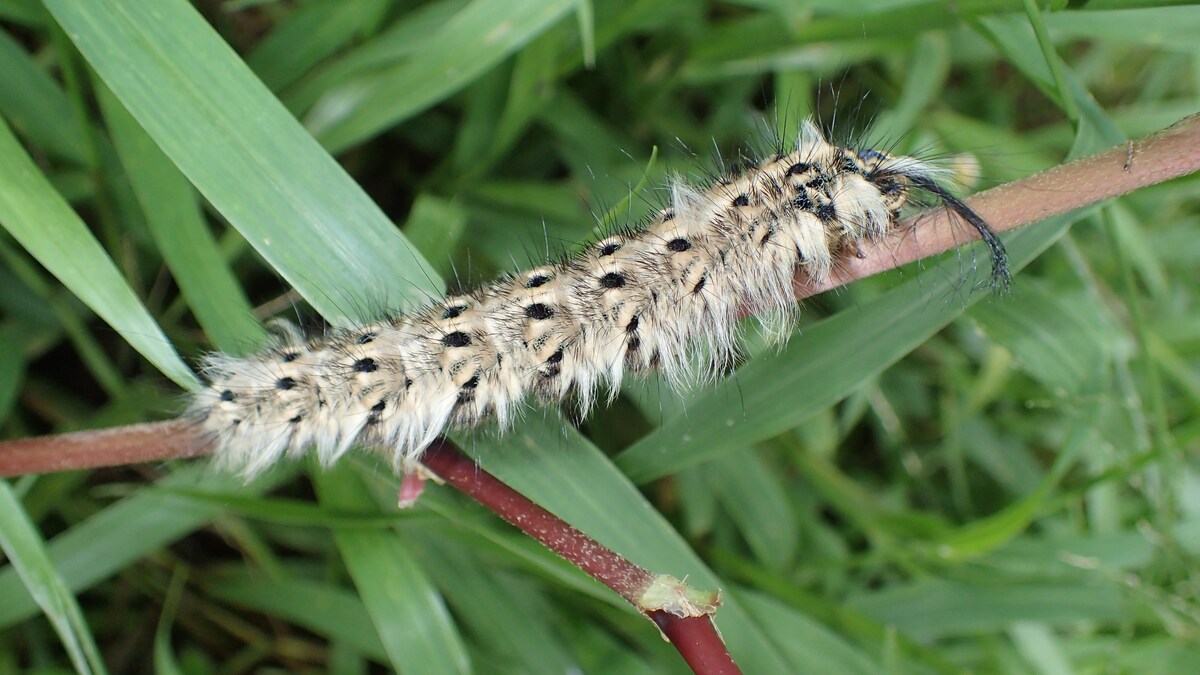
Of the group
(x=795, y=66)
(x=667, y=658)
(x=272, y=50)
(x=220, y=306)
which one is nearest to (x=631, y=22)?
(x=795, y=66)

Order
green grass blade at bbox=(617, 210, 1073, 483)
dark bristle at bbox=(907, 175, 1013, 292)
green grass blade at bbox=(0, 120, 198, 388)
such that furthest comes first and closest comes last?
1. green grass blade at bbox=(617, 210, 1073, 483)
2. green grass blade at bbox=(0, 120, 198, 388)
3. dark bristle at bbox=(907, 175, 1013, 292)

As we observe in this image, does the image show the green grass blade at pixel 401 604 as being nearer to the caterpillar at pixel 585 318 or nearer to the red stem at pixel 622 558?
the caterpillar at pixel 585 318

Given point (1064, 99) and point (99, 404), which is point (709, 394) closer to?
point (1064, 99)

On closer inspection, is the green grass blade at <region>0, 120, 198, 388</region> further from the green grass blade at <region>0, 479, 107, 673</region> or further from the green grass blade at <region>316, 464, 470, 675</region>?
the green grass blade at <region>316, 464, 470, 675</region>

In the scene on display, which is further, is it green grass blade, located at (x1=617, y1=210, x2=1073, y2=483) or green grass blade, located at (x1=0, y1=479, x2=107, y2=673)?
green grass blade, located at (x1=617, y1=210, x2=1073, y2=483)

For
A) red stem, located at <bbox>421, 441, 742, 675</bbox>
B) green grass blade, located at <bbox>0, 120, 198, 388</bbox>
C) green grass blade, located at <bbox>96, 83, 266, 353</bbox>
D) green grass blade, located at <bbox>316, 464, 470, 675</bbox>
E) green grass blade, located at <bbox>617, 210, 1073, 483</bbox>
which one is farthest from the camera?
green grass blade, located at <bbox>96, 83, 266, 353</bbox>

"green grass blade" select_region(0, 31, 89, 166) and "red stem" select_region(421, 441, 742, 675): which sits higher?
"green grass blade" select_region(0, 31, 89, 166)

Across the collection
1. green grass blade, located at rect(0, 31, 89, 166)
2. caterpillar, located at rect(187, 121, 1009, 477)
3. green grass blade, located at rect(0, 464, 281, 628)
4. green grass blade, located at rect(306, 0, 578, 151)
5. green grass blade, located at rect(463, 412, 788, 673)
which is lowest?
green grass blade, located at rect(0, 464, 281, 628)

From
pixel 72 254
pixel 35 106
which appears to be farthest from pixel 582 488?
pixel 35 106

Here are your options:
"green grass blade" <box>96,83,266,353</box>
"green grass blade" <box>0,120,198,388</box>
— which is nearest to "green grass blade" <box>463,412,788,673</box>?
"green grass blade" <box>0,120,198,388</box>
